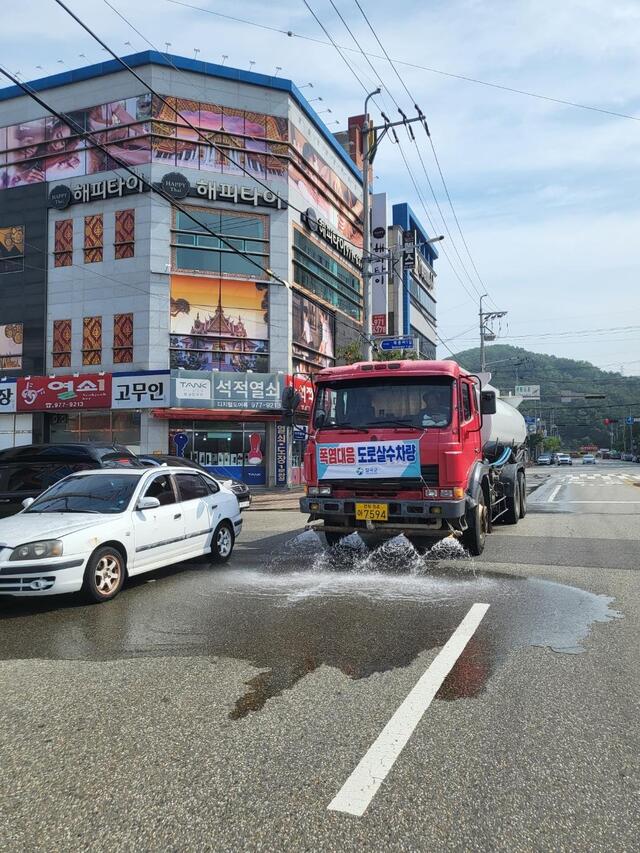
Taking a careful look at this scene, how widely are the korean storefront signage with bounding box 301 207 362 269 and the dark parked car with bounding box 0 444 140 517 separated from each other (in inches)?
885

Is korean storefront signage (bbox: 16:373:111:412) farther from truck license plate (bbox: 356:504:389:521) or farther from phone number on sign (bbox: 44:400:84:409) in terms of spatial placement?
truck license plate (bbox: 356:504:389:521)

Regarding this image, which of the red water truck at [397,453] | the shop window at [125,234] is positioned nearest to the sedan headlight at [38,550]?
the red water truck at [397,453]

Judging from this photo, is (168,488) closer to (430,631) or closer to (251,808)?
(430,631)

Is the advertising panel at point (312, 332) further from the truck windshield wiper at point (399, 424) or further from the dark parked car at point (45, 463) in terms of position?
the truck windshield wiper at point (399, 424)

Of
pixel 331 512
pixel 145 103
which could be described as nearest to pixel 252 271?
pixel 145 103

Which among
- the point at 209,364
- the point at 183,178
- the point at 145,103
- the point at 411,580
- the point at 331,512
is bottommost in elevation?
A: the point at 411,580

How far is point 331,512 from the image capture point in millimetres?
8742

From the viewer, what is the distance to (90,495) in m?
7.59

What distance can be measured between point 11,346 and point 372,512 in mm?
27802

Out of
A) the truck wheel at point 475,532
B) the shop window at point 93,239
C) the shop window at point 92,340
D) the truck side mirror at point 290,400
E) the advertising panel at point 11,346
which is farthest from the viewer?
the advertising panel at point 11,346

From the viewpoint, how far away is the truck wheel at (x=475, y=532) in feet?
29.3

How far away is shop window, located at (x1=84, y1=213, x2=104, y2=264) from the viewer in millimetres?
29266

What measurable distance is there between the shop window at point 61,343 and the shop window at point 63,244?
9.76 ft

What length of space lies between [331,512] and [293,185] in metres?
25.6
